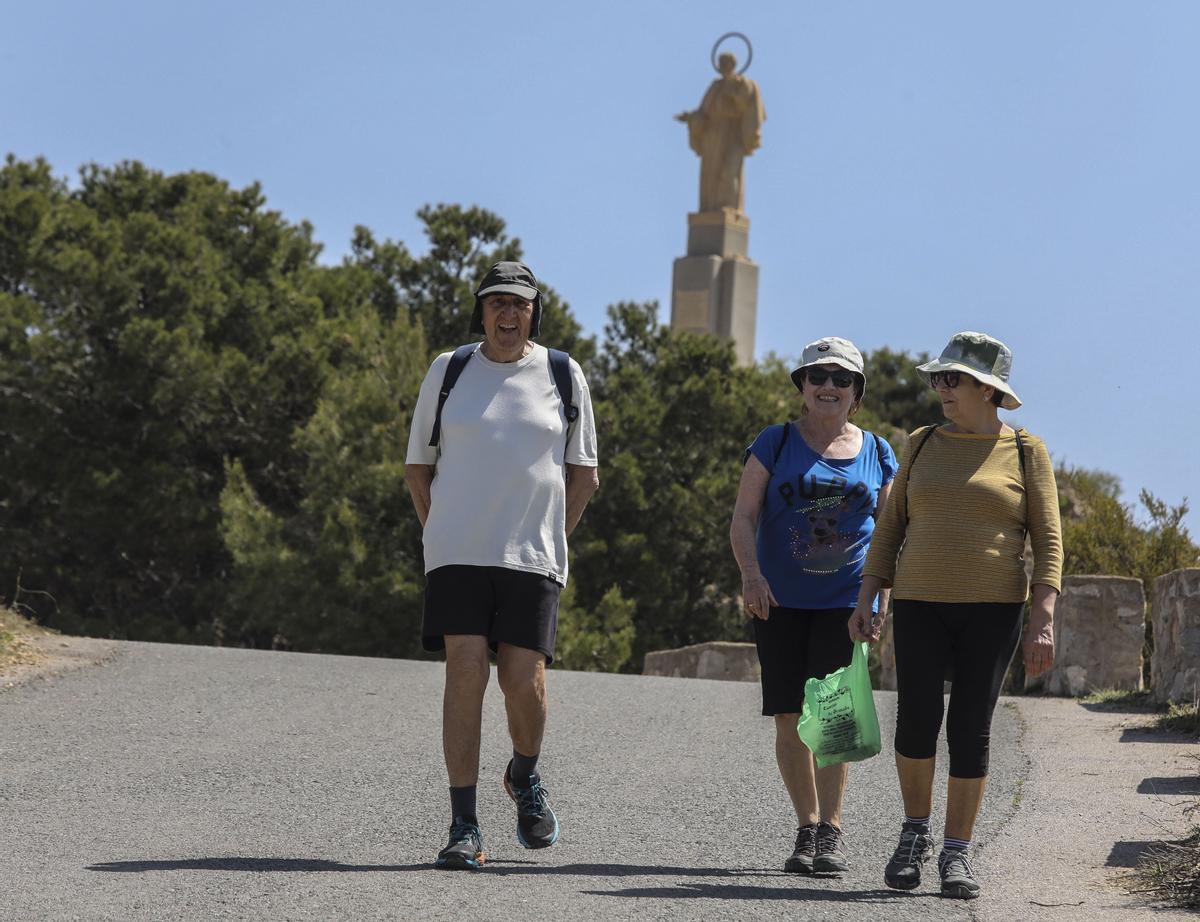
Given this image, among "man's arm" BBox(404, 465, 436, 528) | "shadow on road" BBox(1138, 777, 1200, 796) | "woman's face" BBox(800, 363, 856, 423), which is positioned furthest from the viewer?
"shadow on road" BBox(1138, 777, 1200, 796)

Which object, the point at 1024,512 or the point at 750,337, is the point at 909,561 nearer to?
the point at 1024,512

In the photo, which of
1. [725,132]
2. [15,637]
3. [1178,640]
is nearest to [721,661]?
[1178,640]

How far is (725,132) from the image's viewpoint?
125ft

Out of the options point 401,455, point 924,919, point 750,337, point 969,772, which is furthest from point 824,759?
point 750,337

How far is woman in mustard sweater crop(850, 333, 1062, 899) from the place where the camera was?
18.1ft

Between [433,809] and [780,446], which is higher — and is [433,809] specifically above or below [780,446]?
below

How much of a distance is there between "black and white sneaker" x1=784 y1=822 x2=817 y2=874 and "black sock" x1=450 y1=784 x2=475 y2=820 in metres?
1.01

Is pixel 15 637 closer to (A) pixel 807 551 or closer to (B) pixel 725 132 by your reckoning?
(A) pixel 807 551

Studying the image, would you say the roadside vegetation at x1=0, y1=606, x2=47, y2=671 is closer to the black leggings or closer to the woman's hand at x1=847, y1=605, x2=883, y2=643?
the woman's hand at x1=847, y1=605, x2=883, y2=643

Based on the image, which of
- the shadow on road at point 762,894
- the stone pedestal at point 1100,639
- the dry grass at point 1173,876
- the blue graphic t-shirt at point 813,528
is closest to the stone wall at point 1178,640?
the stone pedestal at point 1100,639

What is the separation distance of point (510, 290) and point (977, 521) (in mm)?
1643

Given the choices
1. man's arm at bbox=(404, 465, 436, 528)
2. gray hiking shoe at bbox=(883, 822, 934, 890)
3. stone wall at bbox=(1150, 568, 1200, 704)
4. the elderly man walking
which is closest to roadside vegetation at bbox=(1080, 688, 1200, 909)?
gray hiking shoe at bbox=(883, 822, 934, 890)

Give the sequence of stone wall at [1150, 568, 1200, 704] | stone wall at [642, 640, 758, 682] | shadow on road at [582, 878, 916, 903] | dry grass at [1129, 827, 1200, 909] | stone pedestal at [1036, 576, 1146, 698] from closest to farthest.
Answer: shadow on road at [582, 878, 916, 903] → dry grass at [1129, 827, 1200, 909] → stone wall at [1150, 568, 1200, 704] → stone pedestal at [1036, 576, 1146, 698] → stone wall at [642, 640, 758, 682]

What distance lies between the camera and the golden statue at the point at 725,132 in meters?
38.1
